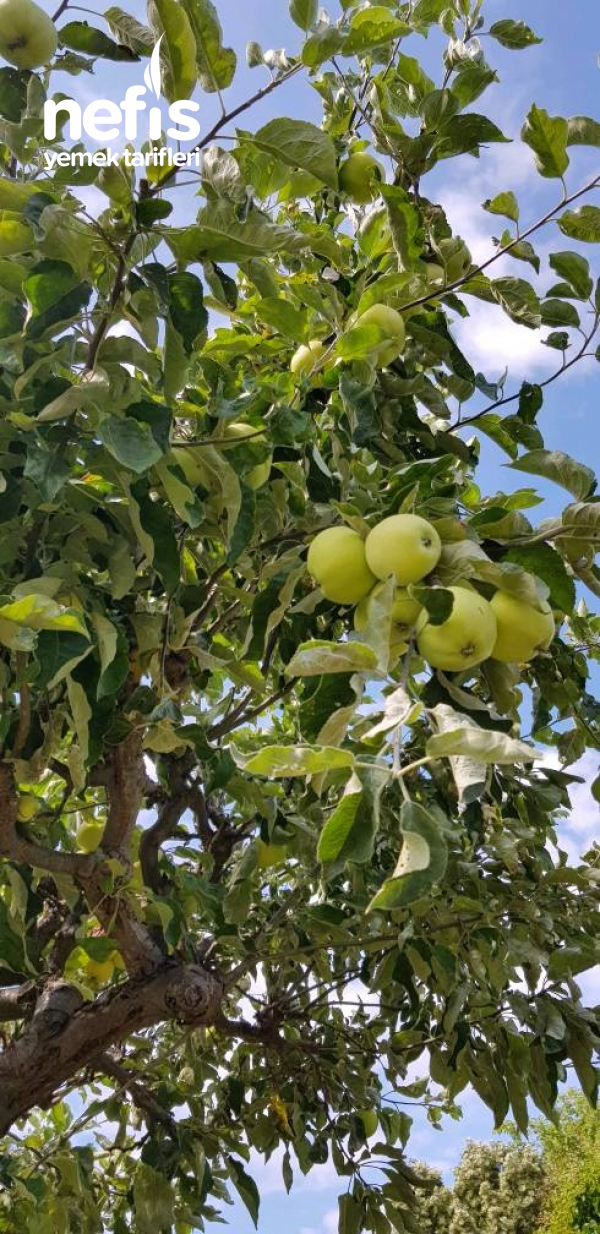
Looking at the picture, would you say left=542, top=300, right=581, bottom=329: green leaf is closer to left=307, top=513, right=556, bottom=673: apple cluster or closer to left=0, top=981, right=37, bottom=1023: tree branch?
left=307, top=513, right=556, bottom=673: apple cluster

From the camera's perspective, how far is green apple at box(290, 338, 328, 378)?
200 cm

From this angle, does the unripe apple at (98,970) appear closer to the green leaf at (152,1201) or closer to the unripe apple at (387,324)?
the green leaf at (152,1201)

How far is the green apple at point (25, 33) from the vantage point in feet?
5.87

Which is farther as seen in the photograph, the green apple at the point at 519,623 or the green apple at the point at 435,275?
the green apple at the point at 435,275

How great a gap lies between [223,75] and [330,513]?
618 millimetres

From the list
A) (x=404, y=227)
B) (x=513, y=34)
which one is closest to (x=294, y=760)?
(x=404, y=227)

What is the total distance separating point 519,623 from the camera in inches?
51.0

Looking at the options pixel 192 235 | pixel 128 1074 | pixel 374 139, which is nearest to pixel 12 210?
pixel 192 235

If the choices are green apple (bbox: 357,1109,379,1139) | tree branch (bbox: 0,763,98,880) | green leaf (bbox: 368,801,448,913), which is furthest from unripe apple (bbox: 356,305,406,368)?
green apple (bbox: 357,1109,379,1139)

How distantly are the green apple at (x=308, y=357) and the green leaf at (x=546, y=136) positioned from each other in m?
0.52

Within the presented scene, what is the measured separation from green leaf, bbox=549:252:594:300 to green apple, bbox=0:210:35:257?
92 centimetres

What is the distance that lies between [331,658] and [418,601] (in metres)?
0.14

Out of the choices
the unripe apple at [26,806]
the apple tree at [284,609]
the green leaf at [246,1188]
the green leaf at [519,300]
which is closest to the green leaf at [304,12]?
the apple tree at [284,609]

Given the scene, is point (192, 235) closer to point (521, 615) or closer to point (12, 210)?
point (12, 210)
